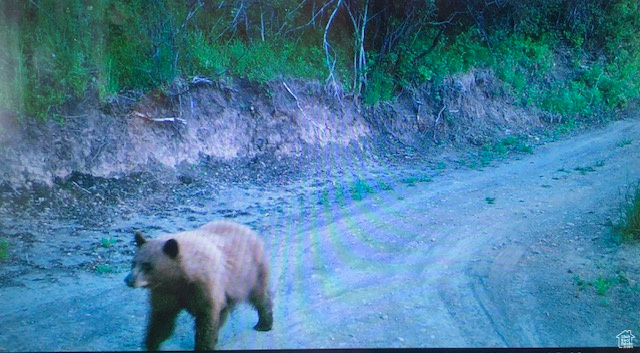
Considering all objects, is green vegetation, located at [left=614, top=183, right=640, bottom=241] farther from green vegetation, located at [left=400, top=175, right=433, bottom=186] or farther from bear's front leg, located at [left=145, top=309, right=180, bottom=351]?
bear's front leg, located at [left=145, top=309, right=180, bottom=351]

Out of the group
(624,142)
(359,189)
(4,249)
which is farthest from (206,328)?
(624,142)

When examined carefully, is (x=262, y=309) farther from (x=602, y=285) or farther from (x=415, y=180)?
(x=415, y=180)

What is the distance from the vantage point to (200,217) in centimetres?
405

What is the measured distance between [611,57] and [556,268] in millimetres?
2782

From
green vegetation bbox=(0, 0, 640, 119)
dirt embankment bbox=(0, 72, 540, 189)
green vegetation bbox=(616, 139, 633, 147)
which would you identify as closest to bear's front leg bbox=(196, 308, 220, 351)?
dirt embankment bbox=(0, 72, 540, 189)

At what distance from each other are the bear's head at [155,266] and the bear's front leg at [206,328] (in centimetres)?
23

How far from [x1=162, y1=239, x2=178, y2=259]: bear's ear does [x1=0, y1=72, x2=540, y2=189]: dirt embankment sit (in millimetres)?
2012

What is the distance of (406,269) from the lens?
3.56 m

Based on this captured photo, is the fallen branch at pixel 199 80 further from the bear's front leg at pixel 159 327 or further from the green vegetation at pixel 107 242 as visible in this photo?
the bear's front leg at pixel 159 327

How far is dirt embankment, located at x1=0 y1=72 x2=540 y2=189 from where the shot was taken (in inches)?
170

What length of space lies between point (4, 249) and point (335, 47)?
4585 mm

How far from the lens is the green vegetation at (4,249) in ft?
10.7

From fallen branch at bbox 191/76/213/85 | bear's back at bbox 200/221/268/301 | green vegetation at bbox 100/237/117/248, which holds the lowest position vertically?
green vegetation at bbox 100/237/117/248

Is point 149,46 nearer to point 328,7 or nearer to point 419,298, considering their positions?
point 328,7
